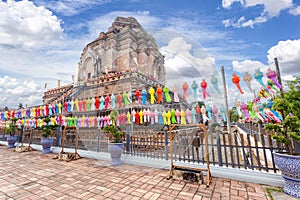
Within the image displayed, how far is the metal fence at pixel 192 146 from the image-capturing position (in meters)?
3.62

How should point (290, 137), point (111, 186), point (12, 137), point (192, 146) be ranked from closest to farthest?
point (290, 137)
point (111, 186)
point (192, 146)
point (12, 137)

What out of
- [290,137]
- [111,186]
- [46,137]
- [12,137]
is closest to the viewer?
[290,137]

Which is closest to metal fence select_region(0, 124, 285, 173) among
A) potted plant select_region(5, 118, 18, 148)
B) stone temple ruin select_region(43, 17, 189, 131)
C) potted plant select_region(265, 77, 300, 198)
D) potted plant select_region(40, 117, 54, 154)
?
potted plant select_region(265, 77, 300, 198)

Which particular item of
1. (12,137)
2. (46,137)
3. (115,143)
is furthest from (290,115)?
(12,137)

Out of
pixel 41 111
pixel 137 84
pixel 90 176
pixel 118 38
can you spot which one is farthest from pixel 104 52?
pixel 90 176

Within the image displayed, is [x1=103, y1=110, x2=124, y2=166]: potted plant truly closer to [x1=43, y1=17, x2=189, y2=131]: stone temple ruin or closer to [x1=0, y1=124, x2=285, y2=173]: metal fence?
[x1=0, y1=124, x2=285, y2=173]: metal fence

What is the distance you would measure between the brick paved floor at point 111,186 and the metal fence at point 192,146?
54 cm

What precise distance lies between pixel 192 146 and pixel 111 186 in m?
2.50

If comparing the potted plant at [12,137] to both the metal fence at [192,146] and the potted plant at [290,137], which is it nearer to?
the metal fence at [192,146]

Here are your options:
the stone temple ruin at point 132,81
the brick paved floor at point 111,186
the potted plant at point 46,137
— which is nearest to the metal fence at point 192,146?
the brick paved floor at point 111,186

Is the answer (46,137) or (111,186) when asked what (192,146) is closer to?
(111,186)

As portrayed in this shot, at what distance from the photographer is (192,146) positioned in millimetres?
4395

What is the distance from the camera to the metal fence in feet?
11.9

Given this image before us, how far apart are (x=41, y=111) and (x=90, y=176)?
7.00 meters
